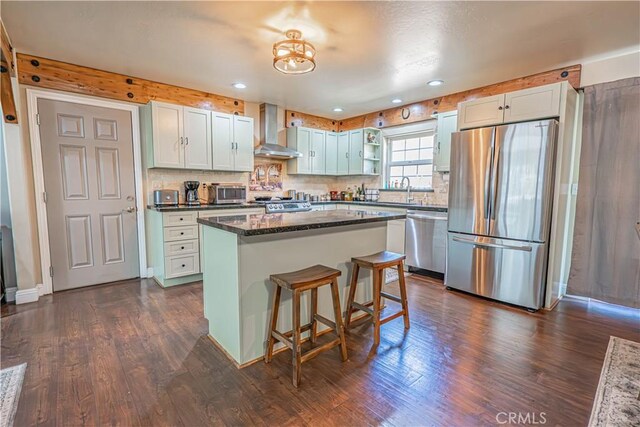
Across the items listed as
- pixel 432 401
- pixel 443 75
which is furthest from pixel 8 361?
pixel 443 75

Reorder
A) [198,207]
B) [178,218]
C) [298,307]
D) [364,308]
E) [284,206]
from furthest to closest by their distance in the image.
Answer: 1. [284,206]
2. [198,207]
3. [178,218]
4. [364,308]
5. [298,307]

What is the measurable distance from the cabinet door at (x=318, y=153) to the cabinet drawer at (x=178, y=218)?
7.79 ft

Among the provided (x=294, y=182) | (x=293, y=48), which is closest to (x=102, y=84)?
(x=293, y=48)

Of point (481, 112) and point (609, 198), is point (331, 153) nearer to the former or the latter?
point (481, 112)

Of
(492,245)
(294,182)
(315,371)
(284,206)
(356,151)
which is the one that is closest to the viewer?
(315,371)

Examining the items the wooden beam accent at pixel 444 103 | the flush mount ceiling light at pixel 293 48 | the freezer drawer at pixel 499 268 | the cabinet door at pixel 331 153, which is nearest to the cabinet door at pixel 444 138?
the wooden beam accent at pixel 444 103

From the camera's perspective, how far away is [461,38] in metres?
2.62

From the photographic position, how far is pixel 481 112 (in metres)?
3.26

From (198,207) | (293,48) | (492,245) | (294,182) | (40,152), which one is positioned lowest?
(492,245)

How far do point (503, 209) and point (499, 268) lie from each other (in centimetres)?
62

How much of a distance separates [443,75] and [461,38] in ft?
3.05

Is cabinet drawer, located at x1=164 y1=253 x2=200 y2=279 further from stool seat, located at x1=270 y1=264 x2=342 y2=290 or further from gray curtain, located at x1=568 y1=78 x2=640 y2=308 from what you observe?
gray curtain, located at x1=568 y1=78 x2=640 y2=308

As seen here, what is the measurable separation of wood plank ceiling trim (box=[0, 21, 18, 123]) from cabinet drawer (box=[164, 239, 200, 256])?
1.87 m

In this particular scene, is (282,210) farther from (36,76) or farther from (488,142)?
(36,76)
